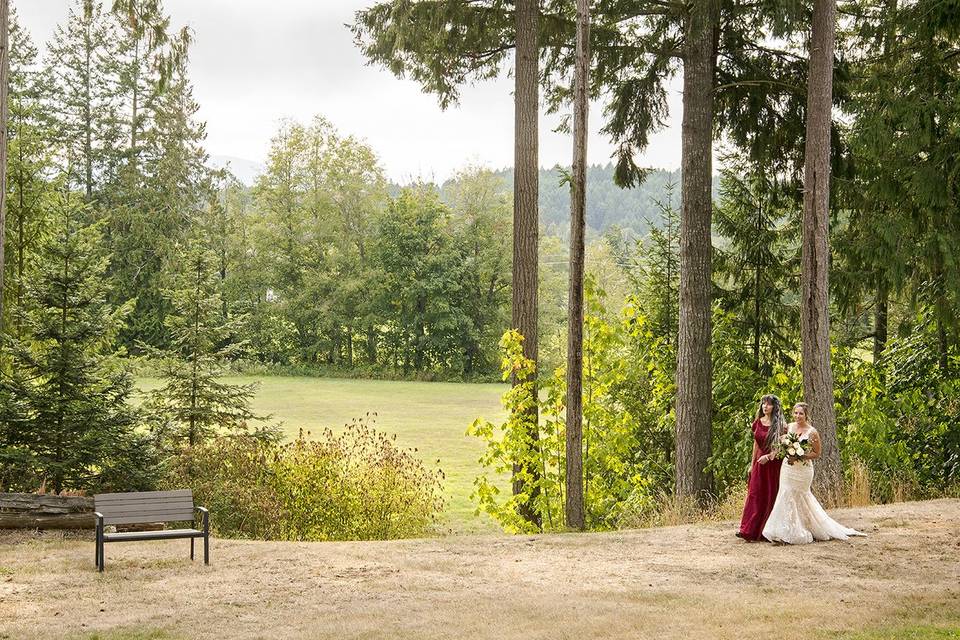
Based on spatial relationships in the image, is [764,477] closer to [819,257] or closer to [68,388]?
[819,257]

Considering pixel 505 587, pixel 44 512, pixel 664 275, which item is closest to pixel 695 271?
pixel 664 275

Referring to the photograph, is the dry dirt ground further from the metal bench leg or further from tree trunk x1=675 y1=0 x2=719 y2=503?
→ tree trunk x1=675 y1=0 x2=719 y2=503

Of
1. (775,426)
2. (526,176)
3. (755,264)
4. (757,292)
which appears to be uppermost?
(526,176)

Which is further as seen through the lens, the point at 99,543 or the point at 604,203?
the point at 604,203

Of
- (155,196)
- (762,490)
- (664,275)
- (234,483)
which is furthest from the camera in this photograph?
(155,196)

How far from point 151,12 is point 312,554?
8.11m

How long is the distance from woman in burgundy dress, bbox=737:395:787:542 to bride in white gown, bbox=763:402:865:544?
0.10 meters

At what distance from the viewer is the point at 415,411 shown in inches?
1480

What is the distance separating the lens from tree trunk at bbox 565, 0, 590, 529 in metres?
12.3

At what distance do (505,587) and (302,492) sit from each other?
21.2 feet

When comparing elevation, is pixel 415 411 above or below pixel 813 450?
below

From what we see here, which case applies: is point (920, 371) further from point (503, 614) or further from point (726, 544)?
point (503, 614)

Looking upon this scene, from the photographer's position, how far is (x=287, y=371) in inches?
2080

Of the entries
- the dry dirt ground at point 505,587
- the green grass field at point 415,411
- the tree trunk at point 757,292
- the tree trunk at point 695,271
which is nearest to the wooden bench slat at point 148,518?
the dry dirt ground at point 505,587
